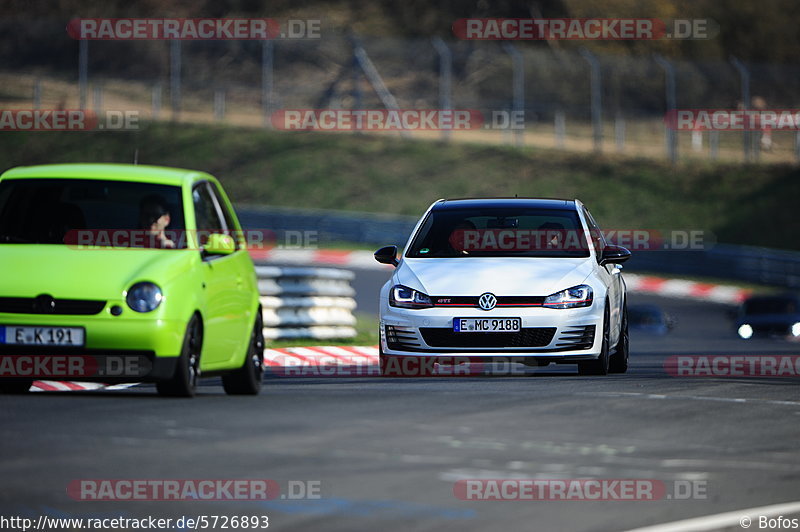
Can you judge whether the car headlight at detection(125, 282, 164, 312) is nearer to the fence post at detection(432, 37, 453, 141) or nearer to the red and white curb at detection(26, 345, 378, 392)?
the red and white curb at detection(26, 345, 378, 392)

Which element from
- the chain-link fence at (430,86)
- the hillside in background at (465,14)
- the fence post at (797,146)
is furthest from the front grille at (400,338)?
the hillside in background at (465,14)

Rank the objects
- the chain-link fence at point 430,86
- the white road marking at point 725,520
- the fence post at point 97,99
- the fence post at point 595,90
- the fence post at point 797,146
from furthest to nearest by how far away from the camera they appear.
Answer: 1. the fence post at point 97,99
2. the fence post at point 797,146
3. the chain-link fence at point 430,86
4. the fence post at point 595,90
5. the white road marking at point 725,520

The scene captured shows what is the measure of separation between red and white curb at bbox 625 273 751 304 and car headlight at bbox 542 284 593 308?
2440 centimetres

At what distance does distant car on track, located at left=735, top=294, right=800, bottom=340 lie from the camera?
29578 mm

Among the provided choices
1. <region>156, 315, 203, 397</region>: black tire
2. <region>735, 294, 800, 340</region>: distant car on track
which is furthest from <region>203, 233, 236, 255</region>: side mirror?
<region>735, 294, 800, 340</region>: distant car on track

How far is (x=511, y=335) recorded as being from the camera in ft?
44.0

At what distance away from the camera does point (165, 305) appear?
1055 centimetres

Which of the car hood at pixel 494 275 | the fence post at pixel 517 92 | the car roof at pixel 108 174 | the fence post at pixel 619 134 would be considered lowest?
the car hood at pixel 494 275

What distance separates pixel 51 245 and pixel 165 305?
3.68ft

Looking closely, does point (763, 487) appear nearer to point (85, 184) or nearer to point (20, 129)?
point (85, 184)

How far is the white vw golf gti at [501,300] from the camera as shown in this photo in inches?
528

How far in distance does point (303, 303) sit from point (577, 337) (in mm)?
7272

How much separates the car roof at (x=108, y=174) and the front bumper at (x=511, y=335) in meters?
2.54

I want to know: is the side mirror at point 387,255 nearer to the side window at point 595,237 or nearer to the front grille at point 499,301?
the front grille at point 499,301
